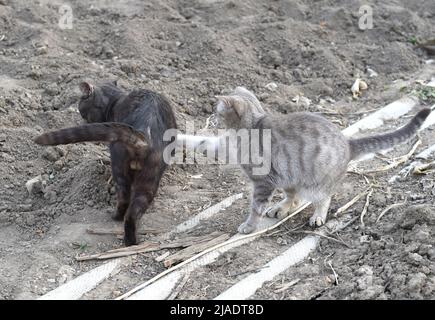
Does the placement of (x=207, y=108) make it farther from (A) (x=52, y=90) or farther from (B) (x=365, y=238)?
(B) (x=365, y=238)

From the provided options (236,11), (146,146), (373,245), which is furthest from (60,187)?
(236,11)

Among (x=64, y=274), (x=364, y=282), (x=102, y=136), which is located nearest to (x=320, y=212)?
(x=364, y=282)

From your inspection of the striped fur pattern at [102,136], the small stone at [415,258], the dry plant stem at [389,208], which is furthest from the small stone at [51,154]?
the small stone at [415,258]

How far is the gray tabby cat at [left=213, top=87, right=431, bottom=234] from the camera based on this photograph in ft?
15.6

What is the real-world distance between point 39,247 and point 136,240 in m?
0.70

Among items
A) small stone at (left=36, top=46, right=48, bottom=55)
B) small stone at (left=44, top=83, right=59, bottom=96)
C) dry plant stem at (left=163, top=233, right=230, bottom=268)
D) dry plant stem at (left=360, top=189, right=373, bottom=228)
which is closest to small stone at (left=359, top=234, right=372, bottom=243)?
dry plant stem at (left=360, top=189, right=373, bottom=228)

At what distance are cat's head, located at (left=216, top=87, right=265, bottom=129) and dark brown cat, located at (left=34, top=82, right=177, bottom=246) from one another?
455mm

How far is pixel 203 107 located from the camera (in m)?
6.62

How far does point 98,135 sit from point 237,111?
110cm

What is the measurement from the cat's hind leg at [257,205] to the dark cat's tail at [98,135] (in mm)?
905

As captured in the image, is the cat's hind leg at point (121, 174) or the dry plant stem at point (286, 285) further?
the cat's hind leg at point (121, 174)

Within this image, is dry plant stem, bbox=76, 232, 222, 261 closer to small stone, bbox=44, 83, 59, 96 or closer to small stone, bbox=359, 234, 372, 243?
small stone, bbox=359, 234, 372, 243

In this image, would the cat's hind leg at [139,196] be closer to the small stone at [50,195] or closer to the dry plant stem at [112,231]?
the dry plant stem at [112,231]

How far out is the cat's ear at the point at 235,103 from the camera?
484 centimetres
